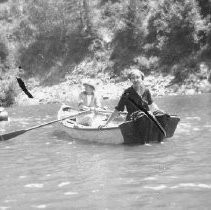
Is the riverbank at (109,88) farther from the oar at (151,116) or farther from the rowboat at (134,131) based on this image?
the oar at (151,116)

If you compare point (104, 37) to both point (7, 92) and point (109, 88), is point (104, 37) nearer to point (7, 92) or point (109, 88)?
point (109, 88)

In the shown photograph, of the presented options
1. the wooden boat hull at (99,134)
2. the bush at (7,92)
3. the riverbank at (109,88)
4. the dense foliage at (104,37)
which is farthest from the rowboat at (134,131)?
the dense foliage at (104,37)

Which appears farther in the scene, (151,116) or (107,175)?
(151,116)

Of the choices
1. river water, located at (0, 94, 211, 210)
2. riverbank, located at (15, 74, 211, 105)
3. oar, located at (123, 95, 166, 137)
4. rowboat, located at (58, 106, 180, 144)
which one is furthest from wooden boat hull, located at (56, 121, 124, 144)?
riverbank, located at (15, 74, 211, 105)

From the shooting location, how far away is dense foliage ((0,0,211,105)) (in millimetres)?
34250

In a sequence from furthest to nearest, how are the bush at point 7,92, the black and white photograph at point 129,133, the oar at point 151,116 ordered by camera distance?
the bush at point 7,92
the oar at point 151,116
the black and white photograph at point 129,133

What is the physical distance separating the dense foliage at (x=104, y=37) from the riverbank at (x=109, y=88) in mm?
1165

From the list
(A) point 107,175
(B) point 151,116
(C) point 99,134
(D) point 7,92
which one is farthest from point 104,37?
(A) point 107,175

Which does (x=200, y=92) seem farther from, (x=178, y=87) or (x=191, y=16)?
(x=191, y=16)

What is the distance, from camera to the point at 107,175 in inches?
283

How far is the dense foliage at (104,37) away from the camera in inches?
1348

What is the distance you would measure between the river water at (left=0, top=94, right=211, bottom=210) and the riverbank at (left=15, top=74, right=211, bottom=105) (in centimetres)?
2028

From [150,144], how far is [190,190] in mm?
3867

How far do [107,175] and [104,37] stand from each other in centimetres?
3579
